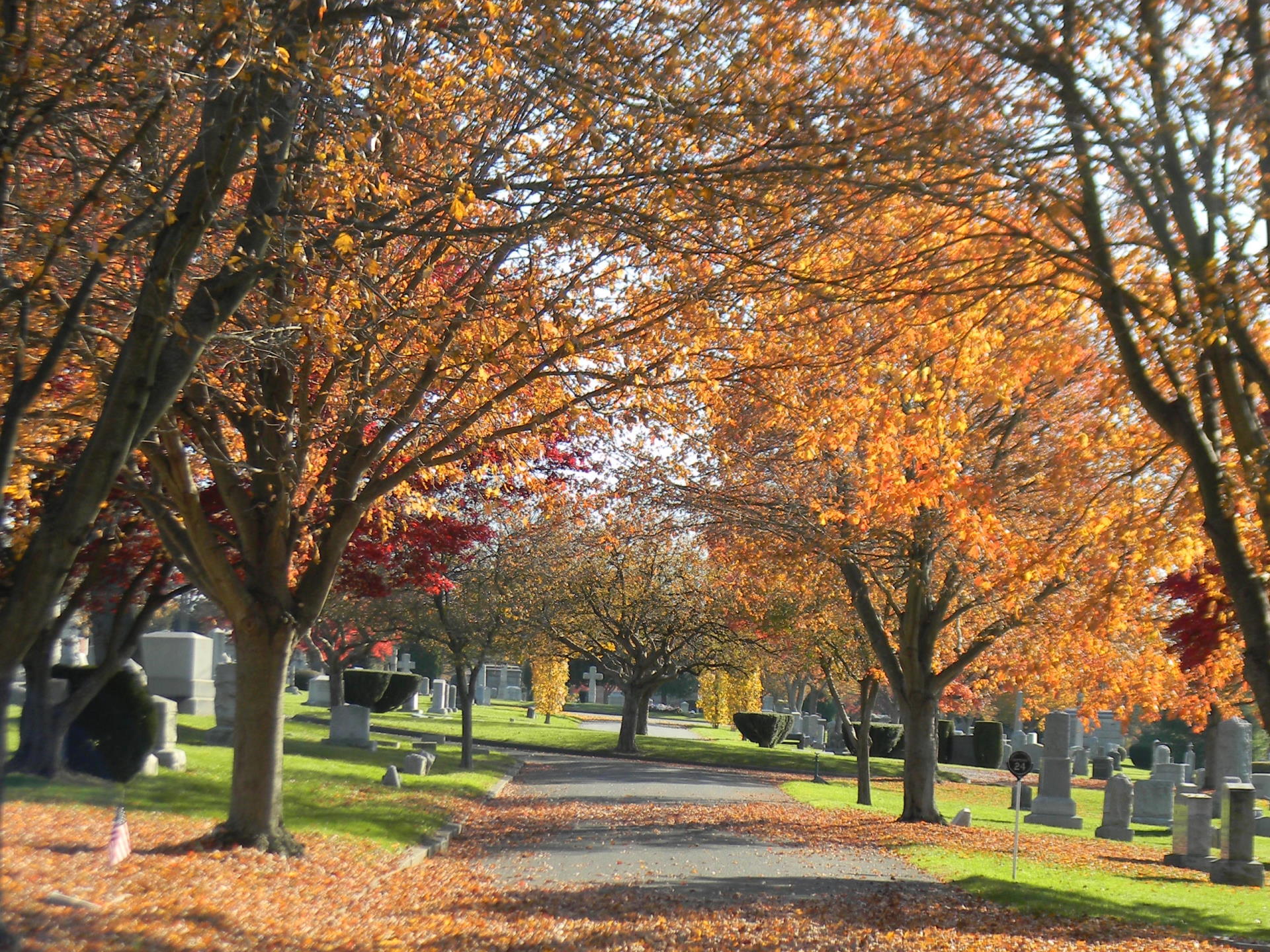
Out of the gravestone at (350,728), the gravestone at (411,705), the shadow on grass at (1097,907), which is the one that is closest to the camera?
the shadow on grass at (1097,907)

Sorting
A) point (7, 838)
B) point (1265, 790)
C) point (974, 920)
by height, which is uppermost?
point (7, 838)

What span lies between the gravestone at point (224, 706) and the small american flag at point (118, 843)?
44.5 ft

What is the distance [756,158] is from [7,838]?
20.6ft

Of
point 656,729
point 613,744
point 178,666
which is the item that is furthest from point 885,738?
point 178,666

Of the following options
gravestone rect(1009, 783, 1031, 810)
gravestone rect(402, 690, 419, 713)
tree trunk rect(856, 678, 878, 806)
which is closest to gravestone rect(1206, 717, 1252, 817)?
gravestone rect(1009, 783, 1031, 810)

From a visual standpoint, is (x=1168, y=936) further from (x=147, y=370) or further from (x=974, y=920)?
(x=147, y=370)

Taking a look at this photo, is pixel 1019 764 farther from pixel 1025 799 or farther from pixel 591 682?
pixel 591 682

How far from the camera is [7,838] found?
6211 millimetres

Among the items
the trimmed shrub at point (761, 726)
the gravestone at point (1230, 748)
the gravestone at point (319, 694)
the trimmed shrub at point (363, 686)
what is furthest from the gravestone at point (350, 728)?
the trimmed shrub at point (761, 726)

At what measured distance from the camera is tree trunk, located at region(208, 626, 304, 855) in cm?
1089

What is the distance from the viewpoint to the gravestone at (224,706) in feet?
71.4

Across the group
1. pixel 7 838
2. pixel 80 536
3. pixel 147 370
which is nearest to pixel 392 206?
pixel 147 370

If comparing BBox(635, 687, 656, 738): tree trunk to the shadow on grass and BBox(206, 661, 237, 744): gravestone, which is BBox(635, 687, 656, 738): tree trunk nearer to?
BBox(206, 661, 237, 744): gravestone

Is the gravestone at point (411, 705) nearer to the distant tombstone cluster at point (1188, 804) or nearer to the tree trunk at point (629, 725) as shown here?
the tree trunk at point (629, 725)
